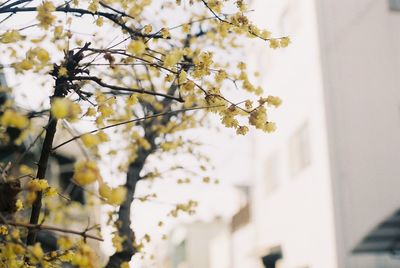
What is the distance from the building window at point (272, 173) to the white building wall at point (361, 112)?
4396mm

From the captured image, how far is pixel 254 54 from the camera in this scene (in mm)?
19281

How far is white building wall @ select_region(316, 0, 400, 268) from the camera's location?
11555mm

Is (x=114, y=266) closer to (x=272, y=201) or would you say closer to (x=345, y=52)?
(x=345, y=52)

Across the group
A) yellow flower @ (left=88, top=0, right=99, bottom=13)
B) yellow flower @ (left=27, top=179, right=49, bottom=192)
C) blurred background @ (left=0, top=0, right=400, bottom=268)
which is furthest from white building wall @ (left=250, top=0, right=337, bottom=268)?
yellow flower @ (left=27, top=179, right=49, bottom=192)

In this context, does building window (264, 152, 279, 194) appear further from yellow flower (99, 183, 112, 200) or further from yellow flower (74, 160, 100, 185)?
yellow flower (74, 160, 100, 185)

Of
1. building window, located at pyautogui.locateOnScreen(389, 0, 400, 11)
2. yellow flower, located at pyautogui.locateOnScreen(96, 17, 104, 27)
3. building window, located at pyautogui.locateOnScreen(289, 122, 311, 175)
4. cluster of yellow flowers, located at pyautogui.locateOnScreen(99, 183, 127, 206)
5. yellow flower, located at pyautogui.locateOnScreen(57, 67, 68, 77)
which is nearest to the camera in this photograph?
cluster of yellow flowers, located at pyautogui.locateOnScreen(99, 183, 127, 206)

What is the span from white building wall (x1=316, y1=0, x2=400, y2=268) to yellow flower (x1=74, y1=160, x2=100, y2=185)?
954 cm

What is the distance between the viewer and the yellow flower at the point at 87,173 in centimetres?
262

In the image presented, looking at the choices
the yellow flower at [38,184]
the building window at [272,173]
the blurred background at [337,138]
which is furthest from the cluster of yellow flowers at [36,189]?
the building window at [272,173]

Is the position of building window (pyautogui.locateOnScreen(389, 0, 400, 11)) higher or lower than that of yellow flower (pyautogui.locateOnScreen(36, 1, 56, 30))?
higher

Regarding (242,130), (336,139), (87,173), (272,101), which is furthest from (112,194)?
(336,139)

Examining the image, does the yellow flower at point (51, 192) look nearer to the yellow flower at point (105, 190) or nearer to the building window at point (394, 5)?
the yellow flower at point (105, 190)

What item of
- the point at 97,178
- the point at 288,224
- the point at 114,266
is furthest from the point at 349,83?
the point at 97,178

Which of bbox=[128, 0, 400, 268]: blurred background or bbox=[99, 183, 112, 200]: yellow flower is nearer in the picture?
bbox=[99, 183, 112, 200]: yellow flower
